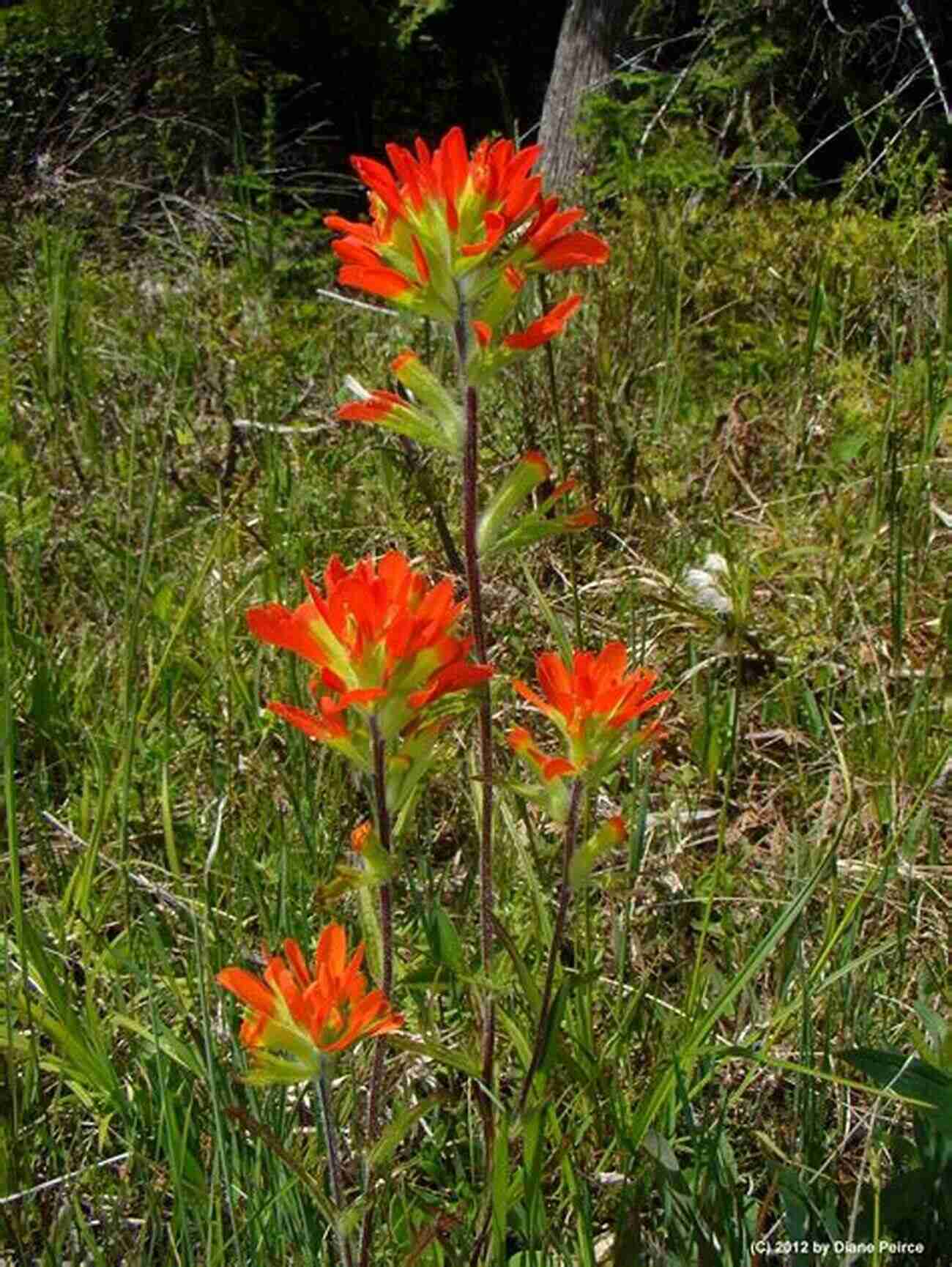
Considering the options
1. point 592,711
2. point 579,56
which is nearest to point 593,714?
point 592,711

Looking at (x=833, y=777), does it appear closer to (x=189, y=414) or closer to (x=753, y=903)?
(x=753, y=903)

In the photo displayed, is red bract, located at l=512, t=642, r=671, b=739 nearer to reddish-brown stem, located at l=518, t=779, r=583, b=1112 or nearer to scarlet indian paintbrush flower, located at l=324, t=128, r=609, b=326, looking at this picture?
reddish-brown stem, located at l=518, t=779, r=583, b=1112

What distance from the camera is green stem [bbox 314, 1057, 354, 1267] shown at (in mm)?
900

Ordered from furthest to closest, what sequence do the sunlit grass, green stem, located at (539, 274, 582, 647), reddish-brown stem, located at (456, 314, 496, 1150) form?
green stem, located at (539, 274, 582, 647)
the sunlit grass
reddish-brown stem, located at (456, 314, 496, 1150)

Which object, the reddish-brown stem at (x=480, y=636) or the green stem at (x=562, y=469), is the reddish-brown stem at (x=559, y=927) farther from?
the green stem at (x=562, y=469)

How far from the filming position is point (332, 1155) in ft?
3.00

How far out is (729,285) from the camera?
11.1ft

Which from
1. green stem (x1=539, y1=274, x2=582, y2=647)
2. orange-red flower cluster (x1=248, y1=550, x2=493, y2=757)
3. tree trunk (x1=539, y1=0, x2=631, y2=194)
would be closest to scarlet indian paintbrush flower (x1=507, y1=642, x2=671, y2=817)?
orange-red flower cluster (x1=248, y1=550, x2=493, y2=757)

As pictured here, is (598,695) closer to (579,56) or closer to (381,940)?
(381,940)

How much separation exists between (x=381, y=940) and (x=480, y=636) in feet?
0.74

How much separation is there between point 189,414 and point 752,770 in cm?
151

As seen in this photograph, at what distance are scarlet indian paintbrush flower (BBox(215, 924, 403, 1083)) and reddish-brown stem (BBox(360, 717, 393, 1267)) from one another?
23 mm

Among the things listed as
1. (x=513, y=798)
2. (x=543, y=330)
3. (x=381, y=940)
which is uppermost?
(x=543, y=330)

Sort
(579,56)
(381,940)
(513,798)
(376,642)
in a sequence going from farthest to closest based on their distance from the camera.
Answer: (579,56) → (513,798) → (381,940) → (376,642)
